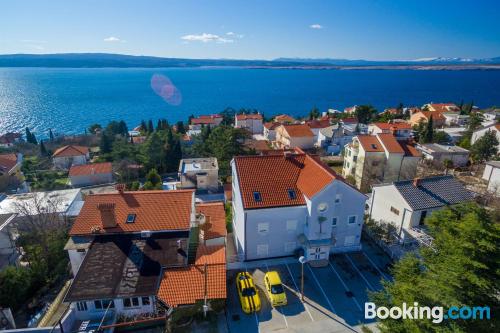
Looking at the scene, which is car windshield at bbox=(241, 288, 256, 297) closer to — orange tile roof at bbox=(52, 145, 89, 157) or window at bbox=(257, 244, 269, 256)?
window at bbox=(257, 244, 269, 256)

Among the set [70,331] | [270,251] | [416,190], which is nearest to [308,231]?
[270,251]

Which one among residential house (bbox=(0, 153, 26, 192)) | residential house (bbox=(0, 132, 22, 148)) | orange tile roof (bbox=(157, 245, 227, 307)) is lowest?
residential house (bbox=(0, 132, 22, 148))

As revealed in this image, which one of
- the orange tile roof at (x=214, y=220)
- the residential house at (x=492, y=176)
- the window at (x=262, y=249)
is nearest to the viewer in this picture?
the window at (x=262, y=249)

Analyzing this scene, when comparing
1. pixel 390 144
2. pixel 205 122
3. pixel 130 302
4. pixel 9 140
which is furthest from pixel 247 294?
pixel 9 140

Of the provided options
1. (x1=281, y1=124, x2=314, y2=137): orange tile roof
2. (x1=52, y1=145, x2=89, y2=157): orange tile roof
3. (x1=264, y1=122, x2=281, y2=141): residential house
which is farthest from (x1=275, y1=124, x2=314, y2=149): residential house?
(x1=52, y1=145, x2=89, y2=157): orange tile roof

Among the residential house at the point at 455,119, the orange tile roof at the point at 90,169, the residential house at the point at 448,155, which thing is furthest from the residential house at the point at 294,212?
the residential house at the point at 455,119

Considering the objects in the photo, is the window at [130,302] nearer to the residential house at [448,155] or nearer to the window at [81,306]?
the window at [81,306]

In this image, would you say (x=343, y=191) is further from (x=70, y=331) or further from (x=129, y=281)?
(x=70, y=331)
